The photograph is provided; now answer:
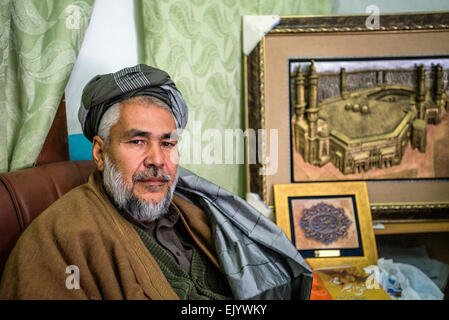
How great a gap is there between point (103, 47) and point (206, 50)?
0.40 m

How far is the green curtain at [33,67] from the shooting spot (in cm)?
105

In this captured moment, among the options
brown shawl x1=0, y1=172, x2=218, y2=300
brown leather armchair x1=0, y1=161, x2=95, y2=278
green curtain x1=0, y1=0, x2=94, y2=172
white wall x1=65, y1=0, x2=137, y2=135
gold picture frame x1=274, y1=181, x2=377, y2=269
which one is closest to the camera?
brown shawl x1=0, y1=172, x2=218, y2=300

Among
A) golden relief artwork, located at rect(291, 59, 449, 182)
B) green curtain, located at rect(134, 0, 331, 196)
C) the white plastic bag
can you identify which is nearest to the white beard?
green curtain, located at rect(134, 0, 331, 196)

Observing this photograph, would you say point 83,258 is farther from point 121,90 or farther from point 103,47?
point 103,47

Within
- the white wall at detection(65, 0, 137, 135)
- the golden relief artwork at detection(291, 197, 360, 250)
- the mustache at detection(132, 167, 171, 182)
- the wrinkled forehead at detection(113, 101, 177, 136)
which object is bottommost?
the golden relief artwork at detection(291, 197, 360, 250)

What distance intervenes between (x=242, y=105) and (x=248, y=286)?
816mm

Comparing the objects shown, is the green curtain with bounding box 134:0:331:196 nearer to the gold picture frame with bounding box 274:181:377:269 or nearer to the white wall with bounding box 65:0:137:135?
the white wall with bounding box 65:0:137:135

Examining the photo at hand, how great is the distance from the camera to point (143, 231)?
3.02 feet

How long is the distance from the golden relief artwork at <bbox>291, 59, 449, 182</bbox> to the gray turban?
27.1 inches

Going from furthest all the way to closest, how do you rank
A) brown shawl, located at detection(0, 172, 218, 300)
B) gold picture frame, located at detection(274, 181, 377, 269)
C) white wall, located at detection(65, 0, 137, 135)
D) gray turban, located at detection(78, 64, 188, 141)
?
gold picture frame, located at detection(274, 181, 377, 269) → white wall, located at detection(65, 0, 137, 135) → gray turban, located at detection(78, 64, 188, 141) → brown shawl, located at detection(0, 172, 218, 300)

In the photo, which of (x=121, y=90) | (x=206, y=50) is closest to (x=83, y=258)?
(x=121, y=90)

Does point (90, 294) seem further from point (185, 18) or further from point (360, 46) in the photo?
point (360, 46)

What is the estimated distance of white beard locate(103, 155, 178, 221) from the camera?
2.95 ft

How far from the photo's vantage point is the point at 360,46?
1414 millimetres
